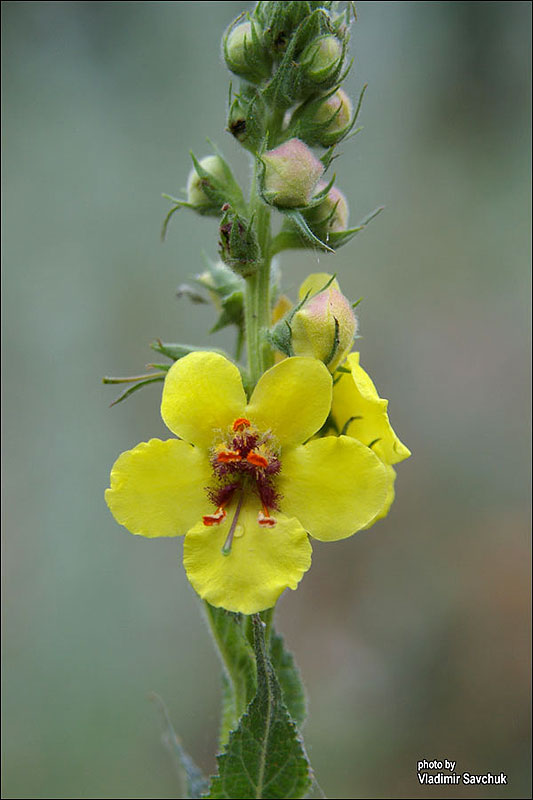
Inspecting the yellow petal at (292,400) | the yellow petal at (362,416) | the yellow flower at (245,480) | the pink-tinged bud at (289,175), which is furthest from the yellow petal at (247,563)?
the pink-tinged bud at (289,175)

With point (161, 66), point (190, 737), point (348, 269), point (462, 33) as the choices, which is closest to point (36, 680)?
point (190, 737)

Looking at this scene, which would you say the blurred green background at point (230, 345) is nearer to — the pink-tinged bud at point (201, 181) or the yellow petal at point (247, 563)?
the yellow petal at point (247, 563)

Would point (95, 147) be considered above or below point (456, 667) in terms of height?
above

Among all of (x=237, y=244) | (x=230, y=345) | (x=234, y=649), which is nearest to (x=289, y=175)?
(x=237, y=244)

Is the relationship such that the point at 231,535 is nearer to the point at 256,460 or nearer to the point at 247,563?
the point at 247,563

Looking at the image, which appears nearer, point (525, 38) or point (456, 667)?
point (456, 667)

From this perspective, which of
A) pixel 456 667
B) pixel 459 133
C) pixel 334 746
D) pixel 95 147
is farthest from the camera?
pixel 459 133

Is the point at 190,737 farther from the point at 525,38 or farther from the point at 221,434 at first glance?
the point at 525,38
